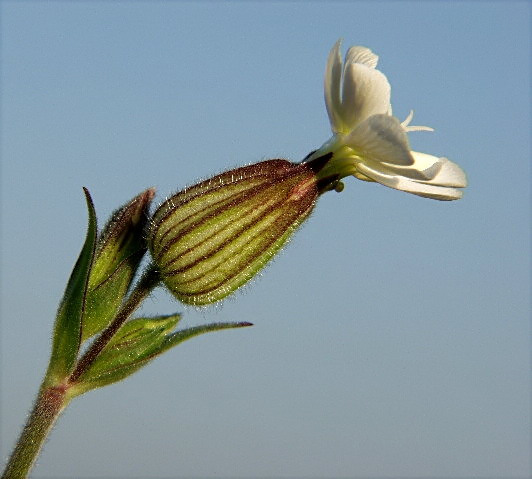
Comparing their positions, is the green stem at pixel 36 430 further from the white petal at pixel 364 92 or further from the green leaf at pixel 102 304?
the white petal at pixel 364 92

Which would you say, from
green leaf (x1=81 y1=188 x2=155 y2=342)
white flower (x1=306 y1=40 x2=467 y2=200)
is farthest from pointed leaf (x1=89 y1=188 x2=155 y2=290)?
white flower (x1=306 y1=40 x2=467 y2=200)

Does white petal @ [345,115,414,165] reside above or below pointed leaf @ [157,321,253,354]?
above

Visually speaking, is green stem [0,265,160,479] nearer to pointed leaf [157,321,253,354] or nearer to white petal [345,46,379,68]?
pointed leaf [157,321,253,354]

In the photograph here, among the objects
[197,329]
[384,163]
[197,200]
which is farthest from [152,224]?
[384,163]

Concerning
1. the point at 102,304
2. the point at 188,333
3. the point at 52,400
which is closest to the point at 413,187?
the point at 188,333

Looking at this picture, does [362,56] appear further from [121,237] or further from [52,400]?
[52,400]

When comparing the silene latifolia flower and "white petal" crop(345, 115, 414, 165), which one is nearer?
"white petal" crop(345, 115, 414, 165)
